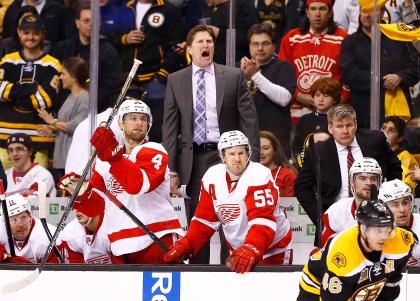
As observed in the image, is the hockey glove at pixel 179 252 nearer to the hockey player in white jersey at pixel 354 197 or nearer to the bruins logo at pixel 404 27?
the hockey player in white jersey at pixel 354 197

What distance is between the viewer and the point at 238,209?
686 centimetres

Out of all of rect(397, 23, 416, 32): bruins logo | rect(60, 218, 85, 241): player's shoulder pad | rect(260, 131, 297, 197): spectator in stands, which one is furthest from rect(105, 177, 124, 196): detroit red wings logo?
rect(397, 23, 416, 32): bruins logo

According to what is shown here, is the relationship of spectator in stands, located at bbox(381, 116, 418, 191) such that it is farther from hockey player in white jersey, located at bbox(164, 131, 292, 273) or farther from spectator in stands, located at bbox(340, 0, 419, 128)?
hockey player in white jersey, located at bbox(164, 131, 292, 273)

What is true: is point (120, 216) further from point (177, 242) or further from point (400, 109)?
point (400, 109)

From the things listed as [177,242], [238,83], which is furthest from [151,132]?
[177,242]

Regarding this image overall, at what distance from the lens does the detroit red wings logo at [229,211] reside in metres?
6.86

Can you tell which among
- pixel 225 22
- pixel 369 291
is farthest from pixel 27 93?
pixel 369 291

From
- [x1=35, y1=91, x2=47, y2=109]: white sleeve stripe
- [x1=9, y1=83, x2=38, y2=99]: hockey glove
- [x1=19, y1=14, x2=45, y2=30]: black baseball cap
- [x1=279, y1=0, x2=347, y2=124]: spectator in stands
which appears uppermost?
[x1=19, y1=14, x2=45, y2=30]: black baseball cap

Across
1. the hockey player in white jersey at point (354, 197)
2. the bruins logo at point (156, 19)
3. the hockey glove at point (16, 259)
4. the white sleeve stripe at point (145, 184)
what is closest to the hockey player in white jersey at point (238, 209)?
the hockey player in white jersey at point (354, 197)

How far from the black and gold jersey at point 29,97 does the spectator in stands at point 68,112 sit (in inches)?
2.9

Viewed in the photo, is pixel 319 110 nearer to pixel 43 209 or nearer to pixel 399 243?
pixel 43 209

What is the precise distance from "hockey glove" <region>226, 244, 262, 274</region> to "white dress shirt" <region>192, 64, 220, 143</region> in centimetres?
113

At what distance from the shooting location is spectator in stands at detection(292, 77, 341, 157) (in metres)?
8.00

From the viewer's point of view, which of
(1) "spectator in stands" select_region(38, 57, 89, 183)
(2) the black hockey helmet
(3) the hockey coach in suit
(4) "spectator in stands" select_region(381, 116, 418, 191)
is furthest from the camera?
(1) "spectator in stands" select_region(38, 57, 89, 183)
